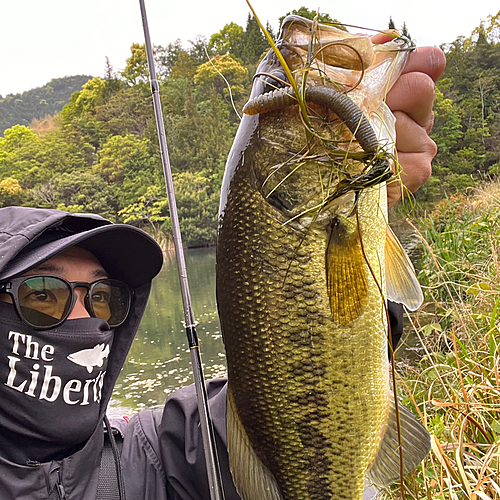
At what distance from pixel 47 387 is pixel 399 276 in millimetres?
1256

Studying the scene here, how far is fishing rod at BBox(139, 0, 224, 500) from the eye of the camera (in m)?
1.49

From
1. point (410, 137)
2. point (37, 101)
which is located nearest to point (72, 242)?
point (410, 137)

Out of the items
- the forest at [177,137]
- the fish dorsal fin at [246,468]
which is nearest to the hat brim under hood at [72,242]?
the fish dorsal fin at [246,468]

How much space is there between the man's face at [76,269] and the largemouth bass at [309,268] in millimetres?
800

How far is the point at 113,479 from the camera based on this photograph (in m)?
1.80

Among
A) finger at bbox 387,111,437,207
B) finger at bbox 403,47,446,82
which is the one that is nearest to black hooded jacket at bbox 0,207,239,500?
finger at bbox 387,111,437,207

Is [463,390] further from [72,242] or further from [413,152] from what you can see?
[72,242]

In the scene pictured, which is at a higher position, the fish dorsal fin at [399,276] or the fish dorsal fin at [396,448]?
the fish dorsal fin at [399,276]

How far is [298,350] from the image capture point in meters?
1.18

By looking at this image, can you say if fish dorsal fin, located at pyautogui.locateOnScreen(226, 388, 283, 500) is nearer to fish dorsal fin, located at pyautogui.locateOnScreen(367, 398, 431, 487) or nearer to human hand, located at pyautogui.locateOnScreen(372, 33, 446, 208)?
fish dorsal fin, located at pyautogui.locateOnScreen(367, 398, 431, 487)

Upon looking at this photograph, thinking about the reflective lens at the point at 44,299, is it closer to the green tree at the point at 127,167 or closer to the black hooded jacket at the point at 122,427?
the black hooded jacket at the point at 122,427

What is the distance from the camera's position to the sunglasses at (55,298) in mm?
1606

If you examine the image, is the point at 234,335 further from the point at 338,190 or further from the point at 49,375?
the point at 49,375

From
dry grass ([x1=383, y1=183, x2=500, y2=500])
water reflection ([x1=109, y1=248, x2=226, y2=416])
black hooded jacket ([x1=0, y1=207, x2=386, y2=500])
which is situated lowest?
water reflection ([x1=109, y1=248, x2=226, y2=416])
